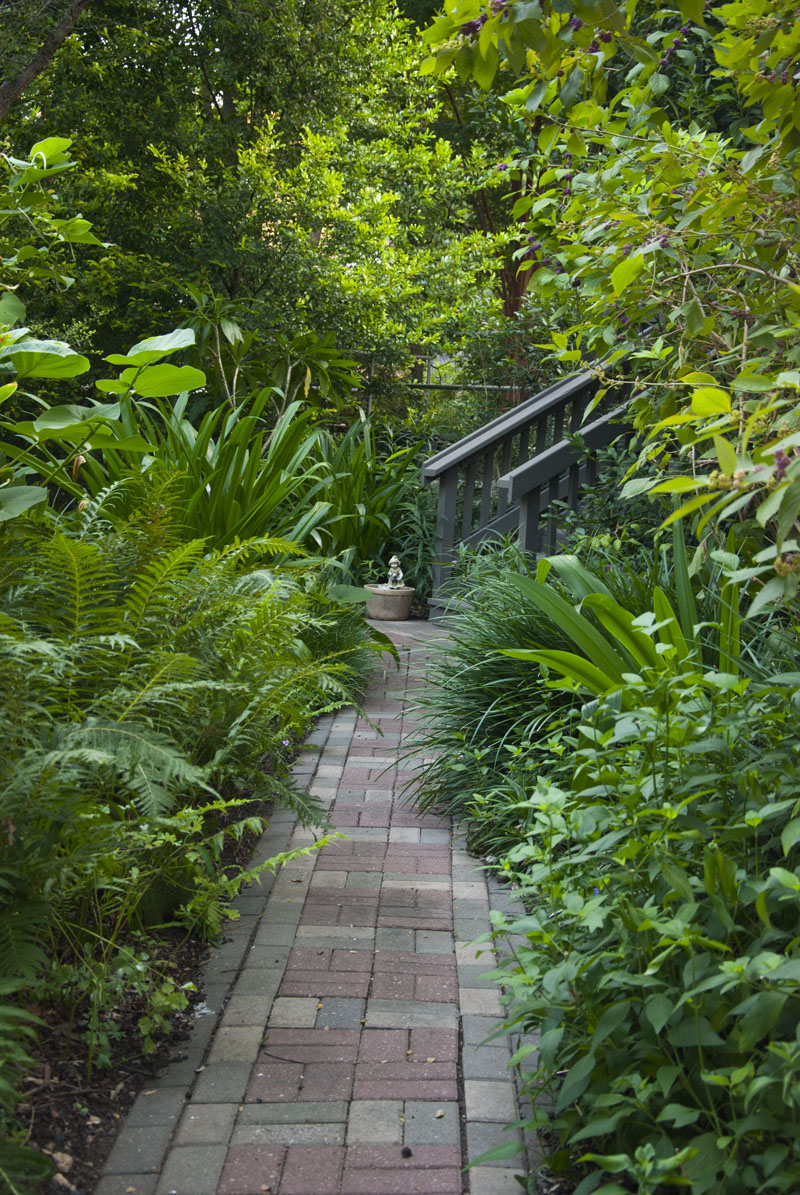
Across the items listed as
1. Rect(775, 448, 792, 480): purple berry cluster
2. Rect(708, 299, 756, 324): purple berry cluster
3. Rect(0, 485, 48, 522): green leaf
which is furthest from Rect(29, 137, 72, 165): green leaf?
Rect(775, 448, 792, 480): purple berry cluster

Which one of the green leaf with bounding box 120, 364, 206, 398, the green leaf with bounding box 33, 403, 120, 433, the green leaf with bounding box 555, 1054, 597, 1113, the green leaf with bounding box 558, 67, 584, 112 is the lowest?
the green leaf with bounding box 555, 1054, 597, 1113

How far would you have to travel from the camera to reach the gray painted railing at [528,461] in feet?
19.3

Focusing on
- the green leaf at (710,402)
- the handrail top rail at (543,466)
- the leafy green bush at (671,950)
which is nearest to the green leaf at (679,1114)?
the leafy green bush at (671,950)

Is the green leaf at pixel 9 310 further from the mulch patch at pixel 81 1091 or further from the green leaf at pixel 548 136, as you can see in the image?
the mulch patch at pixel 81 1091

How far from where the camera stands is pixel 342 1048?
2.30m

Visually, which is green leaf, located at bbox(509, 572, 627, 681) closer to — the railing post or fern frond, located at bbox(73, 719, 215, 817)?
fern frond, located at bbox(73, 719, 215, 817)

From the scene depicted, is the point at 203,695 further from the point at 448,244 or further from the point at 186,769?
the point at 448,244

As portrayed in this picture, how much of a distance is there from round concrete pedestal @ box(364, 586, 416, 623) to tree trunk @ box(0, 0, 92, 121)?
4154 millimetres

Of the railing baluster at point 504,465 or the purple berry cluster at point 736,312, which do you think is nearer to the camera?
the purple berry cluster at point 736,312

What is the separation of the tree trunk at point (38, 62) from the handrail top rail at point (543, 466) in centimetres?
446

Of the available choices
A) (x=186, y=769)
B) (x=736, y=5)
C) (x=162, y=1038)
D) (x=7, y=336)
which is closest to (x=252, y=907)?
(x=162, y=1038)

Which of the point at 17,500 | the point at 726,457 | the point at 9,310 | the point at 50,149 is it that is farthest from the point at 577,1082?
the point at 50,149

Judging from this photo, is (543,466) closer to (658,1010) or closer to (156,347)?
(156,347)

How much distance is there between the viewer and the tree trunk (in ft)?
23.5
